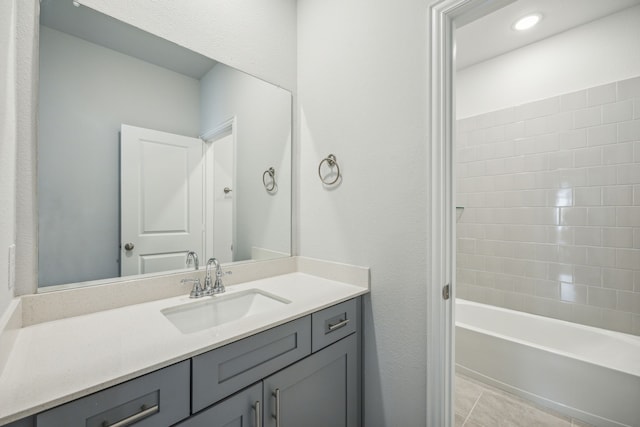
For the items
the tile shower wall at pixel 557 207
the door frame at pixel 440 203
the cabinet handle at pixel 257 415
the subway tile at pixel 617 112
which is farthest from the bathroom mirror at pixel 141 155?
the subway tile at pixel 617 112

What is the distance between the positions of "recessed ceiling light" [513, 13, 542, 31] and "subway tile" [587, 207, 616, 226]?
4.44 feet

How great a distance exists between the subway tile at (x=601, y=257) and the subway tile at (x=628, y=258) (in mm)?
23

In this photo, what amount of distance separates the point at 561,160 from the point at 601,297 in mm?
989

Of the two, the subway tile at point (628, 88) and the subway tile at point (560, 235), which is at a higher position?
the subway tile at point (628, 88)

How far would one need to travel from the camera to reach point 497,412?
1687mm

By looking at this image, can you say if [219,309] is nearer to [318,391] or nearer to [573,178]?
[318,391]

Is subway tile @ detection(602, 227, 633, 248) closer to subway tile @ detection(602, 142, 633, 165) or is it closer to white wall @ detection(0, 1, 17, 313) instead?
subway tile @ detection(602, 142, 633, 165)

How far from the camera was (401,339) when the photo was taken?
1277mm

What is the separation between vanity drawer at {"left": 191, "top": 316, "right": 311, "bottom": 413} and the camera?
30.7 inches

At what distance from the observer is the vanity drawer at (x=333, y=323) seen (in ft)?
3.67

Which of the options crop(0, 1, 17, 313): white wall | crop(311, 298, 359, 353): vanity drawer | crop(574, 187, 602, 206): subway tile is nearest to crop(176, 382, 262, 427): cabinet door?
crop(311, 298, 359, 353): vanity drawer

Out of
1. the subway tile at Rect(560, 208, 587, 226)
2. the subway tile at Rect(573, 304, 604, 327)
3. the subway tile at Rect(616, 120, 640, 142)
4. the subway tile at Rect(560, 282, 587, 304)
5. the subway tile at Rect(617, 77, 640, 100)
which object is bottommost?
the subway tile at Rect(573, 304, 604, 327)

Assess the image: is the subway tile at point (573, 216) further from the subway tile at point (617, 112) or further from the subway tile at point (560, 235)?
the subway tile at point (617, 112)

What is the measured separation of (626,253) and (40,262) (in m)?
3.08
